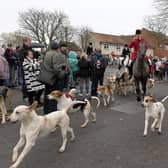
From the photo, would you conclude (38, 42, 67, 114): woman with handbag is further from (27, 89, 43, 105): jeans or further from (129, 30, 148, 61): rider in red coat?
(129, 30, 148, 61): rider in red coat

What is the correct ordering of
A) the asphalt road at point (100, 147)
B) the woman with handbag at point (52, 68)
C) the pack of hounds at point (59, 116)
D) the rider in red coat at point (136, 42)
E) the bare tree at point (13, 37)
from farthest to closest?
the bare tree at point (13, 37), the rider in red coat at point (136, 42), the woman with handbag at point (52, 68), the asphalt road at point (100, 147), the pack of hounds at point (59, 116)

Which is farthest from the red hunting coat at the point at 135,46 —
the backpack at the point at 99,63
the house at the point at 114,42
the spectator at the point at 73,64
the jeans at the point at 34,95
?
the house at the point at 114,42

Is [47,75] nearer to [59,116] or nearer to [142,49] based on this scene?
[59,116]

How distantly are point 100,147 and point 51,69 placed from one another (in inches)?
99.6

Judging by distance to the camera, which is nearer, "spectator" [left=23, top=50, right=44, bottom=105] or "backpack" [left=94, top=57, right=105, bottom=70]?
"spectator" [left=23, top=50, right=44, bottom=105]

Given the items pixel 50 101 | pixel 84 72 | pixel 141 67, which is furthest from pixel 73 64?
pixel 50 101

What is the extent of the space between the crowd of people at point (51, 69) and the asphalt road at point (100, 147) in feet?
4.16

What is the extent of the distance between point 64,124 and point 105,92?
6.52 m

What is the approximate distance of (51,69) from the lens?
28.7ft

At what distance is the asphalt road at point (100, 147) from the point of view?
6.29 m

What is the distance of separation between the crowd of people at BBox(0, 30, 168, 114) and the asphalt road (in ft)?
4.16

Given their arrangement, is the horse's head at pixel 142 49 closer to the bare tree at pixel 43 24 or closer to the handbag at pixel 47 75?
the handbag at pixel 47 75

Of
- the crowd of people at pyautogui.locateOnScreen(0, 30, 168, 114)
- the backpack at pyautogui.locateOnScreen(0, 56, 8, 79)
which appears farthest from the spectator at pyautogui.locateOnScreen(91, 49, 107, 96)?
the backpack at pyautogui.locateOnScreen(0, 56, 8, 79)

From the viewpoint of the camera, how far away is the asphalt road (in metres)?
6.29
